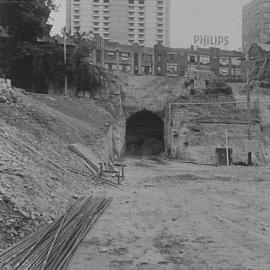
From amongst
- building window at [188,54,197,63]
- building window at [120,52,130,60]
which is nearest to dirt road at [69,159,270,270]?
building window at [120,52,130,60]

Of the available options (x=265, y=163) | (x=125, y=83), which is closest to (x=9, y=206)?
(x=265, y=163)

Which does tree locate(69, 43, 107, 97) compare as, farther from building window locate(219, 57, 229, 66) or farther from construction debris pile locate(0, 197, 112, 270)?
building window locate(219, 57, 229, 66)

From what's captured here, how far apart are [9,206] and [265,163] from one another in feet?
98.7

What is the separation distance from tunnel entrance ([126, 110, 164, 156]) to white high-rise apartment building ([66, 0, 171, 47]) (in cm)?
7663

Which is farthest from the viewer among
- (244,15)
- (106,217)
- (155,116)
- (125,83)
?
(244,15)

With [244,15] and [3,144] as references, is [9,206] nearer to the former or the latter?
[3,144]

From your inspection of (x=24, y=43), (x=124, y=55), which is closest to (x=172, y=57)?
(x=124, y=55)

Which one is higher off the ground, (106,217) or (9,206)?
(9,206)

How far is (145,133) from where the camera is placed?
59.1m

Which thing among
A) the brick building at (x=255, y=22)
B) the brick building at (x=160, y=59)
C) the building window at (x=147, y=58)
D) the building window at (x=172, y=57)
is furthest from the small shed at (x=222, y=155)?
the brick building at (x=255, y=22)

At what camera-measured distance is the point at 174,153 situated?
142ft

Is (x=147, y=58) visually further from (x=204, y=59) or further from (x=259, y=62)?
(x=259, y=62)

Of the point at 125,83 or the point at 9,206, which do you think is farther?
the point at 125,83

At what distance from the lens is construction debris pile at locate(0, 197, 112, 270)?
317 inches
